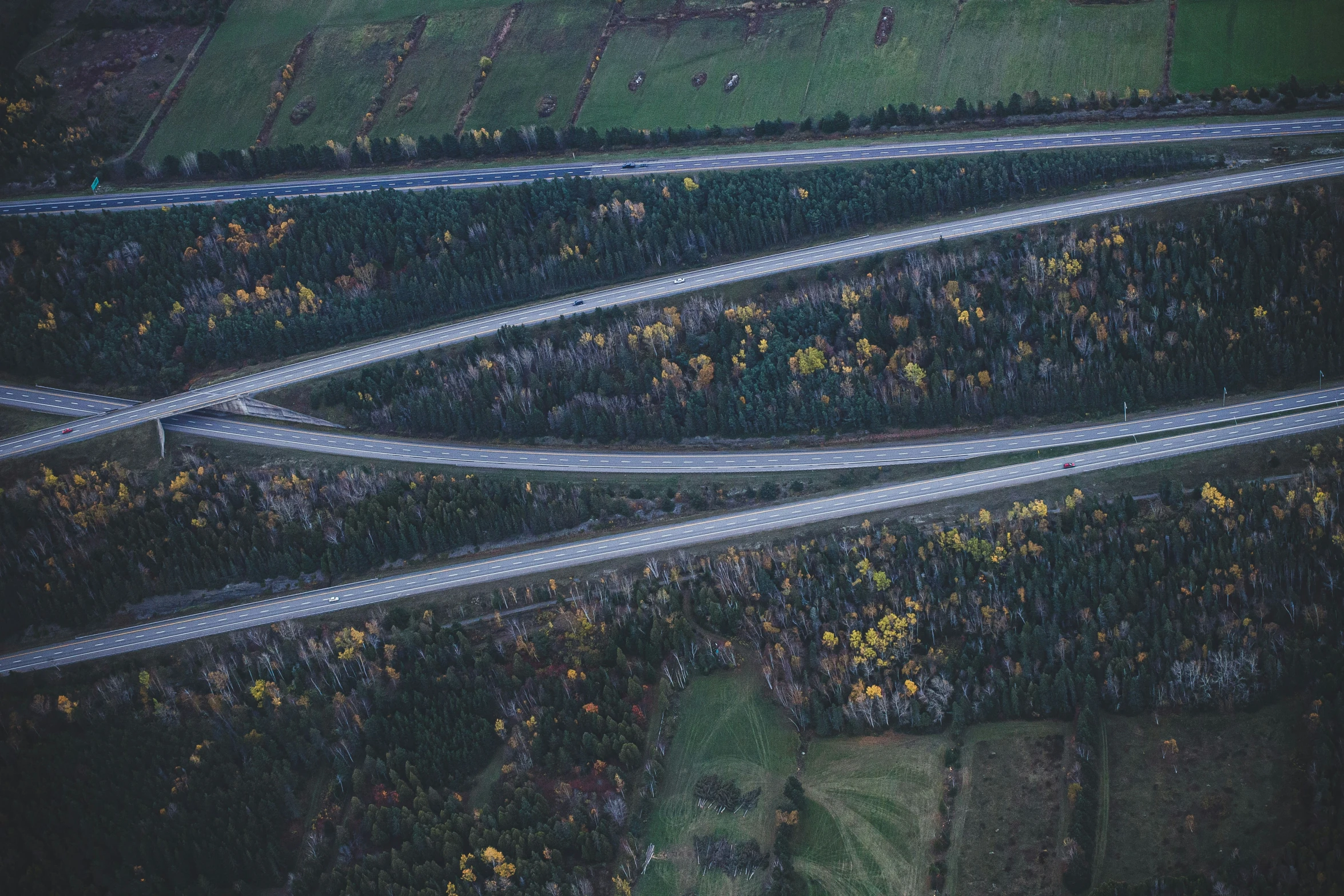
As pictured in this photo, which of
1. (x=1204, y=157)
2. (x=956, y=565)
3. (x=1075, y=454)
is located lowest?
(x=956, y=565)

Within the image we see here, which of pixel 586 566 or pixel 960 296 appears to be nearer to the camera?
pixel 586 566

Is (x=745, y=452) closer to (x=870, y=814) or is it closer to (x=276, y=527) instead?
(x=870, y=814)

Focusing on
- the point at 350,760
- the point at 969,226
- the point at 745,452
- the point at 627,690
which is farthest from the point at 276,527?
the point at 969,226

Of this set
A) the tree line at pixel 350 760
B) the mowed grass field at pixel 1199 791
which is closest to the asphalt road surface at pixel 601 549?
the tree line at pixel 350 760

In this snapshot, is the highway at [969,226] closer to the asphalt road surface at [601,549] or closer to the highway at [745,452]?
the highway at [745,452]

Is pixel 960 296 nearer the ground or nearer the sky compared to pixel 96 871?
nearer the sky

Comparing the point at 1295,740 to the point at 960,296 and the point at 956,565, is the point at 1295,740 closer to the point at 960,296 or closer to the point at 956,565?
the point at 956,565

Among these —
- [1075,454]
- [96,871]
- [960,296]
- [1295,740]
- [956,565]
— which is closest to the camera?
[1295,740]

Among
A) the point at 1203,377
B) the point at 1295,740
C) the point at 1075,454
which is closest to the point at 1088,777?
the point at 1295,740
